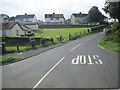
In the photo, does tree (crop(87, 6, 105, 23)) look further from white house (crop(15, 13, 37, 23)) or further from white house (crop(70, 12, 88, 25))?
white house (crop(15, 13, 37, 23))

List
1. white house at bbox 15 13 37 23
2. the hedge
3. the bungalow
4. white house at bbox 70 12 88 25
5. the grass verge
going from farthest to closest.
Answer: white house at bbox 70 12 88 25, white house at bbox 15 13 37 23, the bungalow, the hedge, the grass verge

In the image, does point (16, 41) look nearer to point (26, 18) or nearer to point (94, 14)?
point (94, 14)

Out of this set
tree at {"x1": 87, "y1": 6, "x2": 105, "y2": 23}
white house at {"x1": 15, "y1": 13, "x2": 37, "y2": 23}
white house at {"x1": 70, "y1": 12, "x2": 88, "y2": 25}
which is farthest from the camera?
white house at {"x1": 70, "y1": 12, "x2": 88, "y2": 25}

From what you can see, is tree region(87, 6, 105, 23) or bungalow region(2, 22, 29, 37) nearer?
bungalow region(2, 22, 29, 37)

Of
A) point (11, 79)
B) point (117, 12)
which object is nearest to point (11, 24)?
point (117, 12)

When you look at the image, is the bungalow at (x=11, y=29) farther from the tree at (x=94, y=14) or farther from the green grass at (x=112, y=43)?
the tree at (x=94, y=14)

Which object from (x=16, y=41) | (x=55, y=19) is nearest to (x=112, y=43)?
(x=16, y=41)

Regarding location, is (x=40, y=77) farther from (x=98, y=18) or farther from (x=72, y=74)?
(x=98, y=18)

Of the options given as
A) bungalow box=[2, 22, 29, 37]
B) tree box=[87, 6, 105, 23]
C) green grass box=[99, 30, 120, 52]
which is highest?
tree box=[87, 6, 105, 23]

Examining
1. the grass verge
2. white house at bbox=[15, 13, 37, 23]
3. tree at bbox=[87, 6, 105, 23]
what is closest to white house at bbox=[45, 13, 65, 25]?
white house at bbox=[15, 13, 37, 23]

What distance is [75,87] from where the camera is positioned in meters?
7.48

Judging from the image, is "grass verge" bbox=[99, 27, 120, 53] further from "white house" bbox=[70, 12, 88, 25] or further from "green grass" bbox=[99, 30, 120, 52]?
"white house" bbox=[70, 12, 88, 25]

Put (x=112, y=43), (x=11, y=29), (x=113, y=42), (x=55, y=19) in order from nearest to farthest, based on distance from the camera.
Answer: (x=112, y=43)
(x=113, y=42)
(x=11, y=29)
(x=55, y=19)

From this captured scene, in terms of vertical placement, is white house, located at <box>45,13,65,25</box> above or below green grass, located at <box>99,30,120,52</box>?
above
